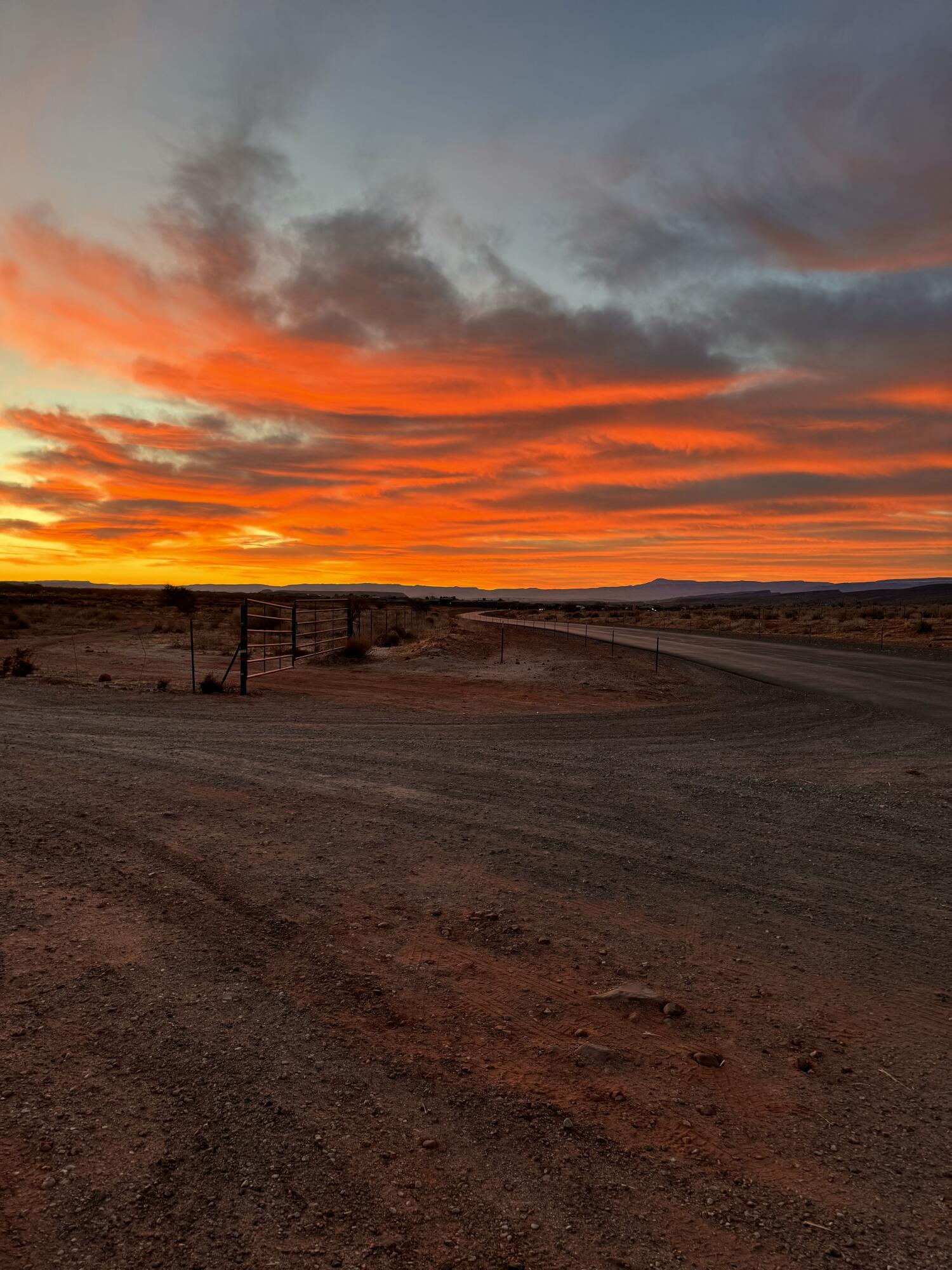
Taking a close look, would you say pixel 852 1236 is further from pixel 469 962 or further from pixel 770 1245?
pixel 469 962

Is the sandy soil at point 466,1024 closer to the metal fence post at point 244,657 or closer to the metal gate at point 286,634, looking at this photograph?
the metal fence post at point 244,657

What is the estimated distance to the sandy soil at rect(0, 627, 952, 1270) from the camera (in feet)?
9.90

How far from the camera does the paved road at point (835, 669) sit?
18.4m

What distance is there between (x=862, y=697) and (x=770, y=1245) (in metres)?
17.5

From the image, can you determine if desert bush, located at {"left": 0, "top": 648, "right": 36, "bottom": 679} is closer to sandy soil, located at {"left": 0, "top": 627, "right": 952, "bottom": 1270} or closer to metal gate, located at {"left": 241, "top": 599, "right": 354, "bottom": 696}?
metal gate, located at {"left": 241, "top": 599, "right": 354, "bottom": 696}

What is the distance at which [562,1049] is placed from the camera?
4.12m

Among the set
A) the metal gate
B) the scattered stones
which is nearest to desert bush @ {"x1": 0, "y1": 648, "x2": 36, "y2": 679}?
the metal gate

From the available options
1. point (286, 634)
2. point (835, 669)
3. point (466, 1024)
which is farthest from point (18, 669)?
point (835, 669)

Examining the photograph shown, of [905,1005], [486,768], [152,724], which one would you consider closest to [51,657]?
[152,724]

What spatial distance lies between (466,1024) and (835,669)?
23.8m

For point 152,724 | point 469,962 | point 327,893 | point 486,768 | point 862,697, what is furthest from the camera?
point 862,697

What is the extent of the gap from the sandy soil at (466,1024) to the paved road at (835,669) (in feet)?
31.9

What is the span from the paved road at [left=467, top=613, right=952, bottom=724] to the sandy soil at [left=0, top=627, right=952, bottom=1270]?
9.71 m

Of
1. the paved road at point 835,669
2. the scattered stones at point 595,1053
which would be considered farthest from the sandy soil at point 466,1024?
the paved road at point 835,669
